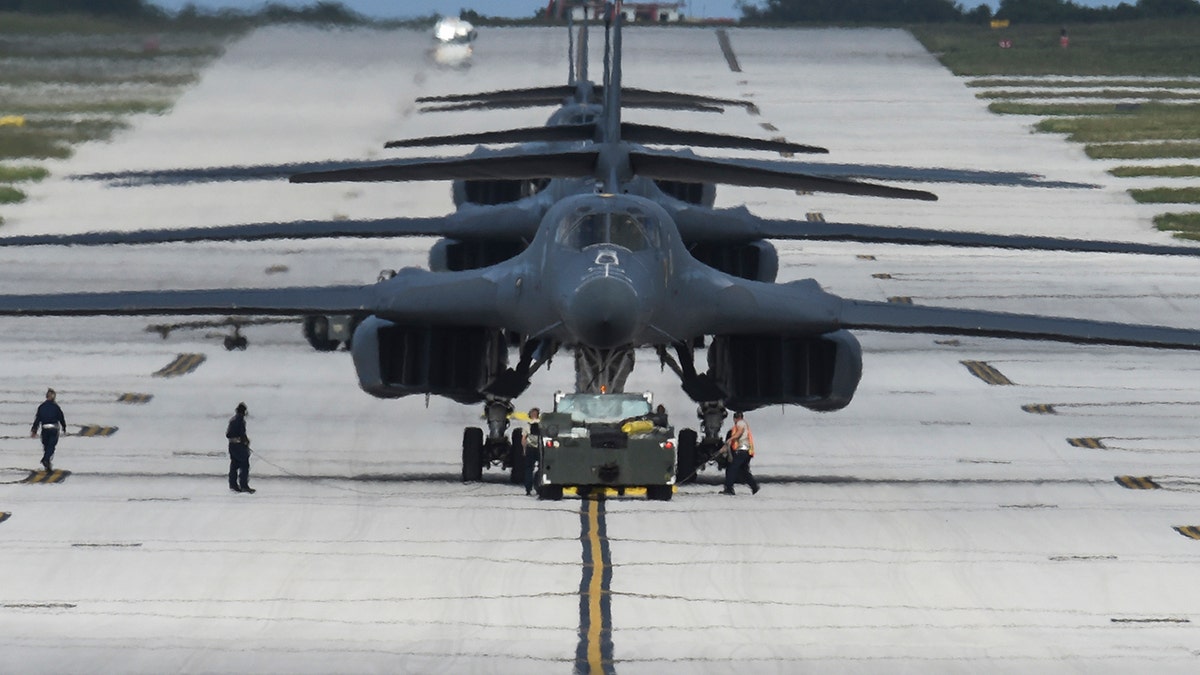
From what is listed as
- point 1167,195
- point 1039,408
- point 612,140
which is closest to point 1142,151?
point 1167,195

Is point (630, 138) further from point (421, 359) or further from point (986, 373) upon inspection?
point (986, 373)

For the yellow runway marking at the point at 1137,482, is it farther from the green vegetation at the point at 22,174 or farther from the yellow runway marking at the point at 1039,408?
the green vegetation at the point at 22,174

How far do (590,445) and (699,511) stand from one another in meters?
2.05

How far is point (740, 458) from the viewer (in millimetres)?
31094

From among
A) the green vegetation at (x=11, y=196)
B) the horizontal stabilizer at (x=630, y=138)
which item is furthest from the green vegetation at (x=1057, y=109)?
the horizontal stabilizer at (x=630, y=138)

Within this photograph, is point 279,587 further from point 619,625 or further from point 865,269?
point 865,269

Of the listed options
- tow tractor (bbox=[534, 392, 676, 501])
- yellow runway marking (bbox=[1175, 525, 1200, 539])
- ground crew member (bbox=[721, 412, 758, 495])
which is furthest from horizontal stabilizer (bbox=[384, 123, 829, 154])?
yellow runway marking (bbox=[1175, 525, 1200, 539])

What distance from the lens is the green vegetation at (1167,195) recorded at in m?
74.4

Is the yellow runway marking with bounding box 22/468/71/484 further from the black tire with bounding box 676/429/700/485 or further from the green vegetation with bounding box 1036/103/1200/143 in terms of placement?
the green vegetation with bounding box 1036/103/1200/143

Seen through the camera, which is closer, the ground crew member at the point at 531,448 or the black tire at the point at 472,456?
the ground crew member at the point at 531,448

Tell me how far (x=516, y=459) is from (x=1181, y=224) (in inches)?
1617

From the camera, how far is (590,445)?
93.8ft

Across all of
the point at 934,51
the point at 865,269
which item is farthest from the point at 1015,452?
the point at 934,51

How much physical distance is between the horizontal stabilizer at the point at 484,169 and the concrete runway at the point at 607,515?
4.22m
